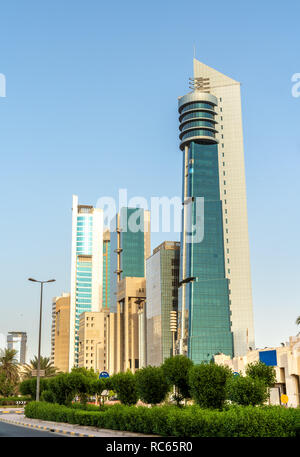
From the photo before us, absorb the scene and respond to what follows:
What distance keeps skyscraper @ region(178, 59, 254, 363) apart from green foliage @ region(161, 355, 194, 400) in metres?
114

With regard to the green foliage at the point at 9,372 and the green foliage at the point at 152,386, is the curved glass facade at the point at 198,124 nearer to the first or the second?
the green foliage at the point at 9,372

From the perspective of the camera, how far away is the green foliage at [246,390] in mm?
30594

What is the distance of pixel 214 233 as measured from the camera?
16062cm

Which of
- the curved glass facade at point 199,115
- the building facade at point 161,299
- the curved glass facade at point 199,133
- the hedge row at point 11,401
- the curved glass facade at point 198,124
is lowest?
the hedge row at point 11,401

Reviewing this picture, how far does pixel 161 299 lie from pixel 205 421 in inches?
6082

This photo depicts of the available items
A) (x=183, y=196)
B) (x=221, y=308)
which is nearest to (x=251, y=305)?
(x=221, y=308)

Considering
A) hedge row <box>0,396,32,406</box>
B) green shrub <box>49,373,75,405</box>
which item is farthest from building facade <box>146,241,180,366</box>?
green shrub <box>49,373,75,405</box>

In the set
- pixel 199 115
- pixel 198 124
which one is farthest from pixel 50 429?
pixel 199 115

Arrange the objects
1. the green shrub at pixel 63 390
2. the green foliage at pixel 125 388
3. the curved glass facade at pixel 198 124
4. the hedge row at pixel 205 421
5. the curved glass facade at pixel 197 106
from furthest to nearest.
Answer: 1. the curved glass facade at pixel 197 106
2. the curved glass facade at pixel 198 124
3. the green shrub at pixel 63 390
4. the green foliage at pixel 125 388
5. the hedge row at pixel 205 421

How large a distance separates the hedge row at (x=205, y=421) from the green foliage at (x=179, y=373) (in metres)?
5.47

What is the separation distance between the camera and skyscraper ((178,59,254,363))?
153 m

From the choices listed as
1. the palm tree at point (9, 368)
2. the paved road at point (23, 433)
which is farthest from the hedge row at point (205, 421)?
the palm tree at point (9, 368)

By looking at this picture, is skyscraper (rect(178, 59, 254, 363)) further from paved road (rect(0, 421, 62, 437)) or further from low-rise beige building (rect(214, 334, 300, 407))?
paved road (rect(0, 421, 62, 437))

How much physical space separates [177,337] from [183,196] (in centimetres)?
4379
